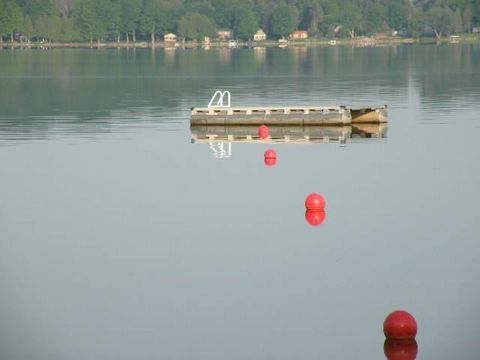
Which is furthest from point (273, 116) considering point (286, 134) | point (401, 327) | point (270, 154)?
point (401, 327)

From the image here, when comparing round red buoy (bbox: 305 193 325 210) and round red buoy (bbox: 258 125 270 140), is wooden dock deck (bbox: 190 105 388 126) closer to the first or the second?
round red buoy (bbox: 258 125 270 140)

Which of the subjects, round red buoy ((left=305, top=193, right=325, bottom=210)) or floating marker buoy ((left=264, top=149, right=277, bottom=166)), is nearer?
round red buoy ((left=305, top=193, right=325, bottom=210))

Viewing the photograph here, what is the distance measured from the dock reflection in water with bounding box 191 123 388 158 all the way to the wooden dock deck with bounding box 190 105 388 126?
0.23 metres

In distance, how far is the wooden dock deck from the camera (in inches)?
2405

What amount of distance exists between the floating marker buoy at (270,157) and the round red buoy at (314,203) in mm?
10263

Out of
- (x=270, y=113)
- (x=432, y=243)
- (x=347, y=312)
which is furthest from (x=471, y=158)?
(x=347, y=312)

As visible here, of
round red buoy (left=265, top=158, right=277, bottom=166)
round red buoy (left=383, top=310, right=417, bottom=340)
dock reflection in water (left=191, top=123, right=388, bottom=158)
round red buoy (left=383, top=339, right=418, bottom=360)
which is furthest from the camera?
dock reflection in water (left=191, top=123, right=388, bottom=158)

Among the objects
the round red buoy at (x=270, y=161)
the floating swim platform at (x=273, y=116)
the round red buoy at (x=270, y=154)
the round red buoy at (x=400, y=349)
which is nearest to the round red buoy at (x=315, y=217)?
the round red buoy at (x=270, y=161)

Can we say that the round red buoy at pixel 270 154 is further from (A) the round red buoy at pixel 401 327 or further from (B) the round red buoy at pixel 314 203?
(A) the round red buoy at pixel 401 327

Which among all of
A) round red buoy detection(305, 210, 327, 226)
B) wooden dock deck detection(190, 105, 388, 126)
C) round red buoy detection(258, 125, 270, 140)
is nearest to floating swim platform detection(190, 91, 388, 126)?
wooden dock deck detection(190, 105, 388, 126)

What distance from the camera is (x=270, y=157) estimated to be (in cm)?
5022

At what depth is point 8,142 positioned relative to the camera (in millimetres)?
57844

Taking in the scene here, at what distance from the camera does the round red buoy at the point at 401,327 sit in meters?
25.9

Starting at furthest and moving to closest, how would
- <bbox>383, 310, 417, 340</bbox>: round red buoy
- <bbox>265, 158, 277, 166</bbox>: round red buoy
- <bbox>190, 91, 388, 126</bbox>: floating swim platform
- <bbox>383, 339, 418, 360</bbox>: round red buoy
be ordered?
<bbox>190, 91, 388, 126</bbox>: floating swim platform, <bbox>265, 158, 277, 166</bbox>: round red buoy, <bbox>383, 310, 417, 340</bbox>: round red buoy, <bbox>383, 339, 418, 360</bbox>: round red buoy
